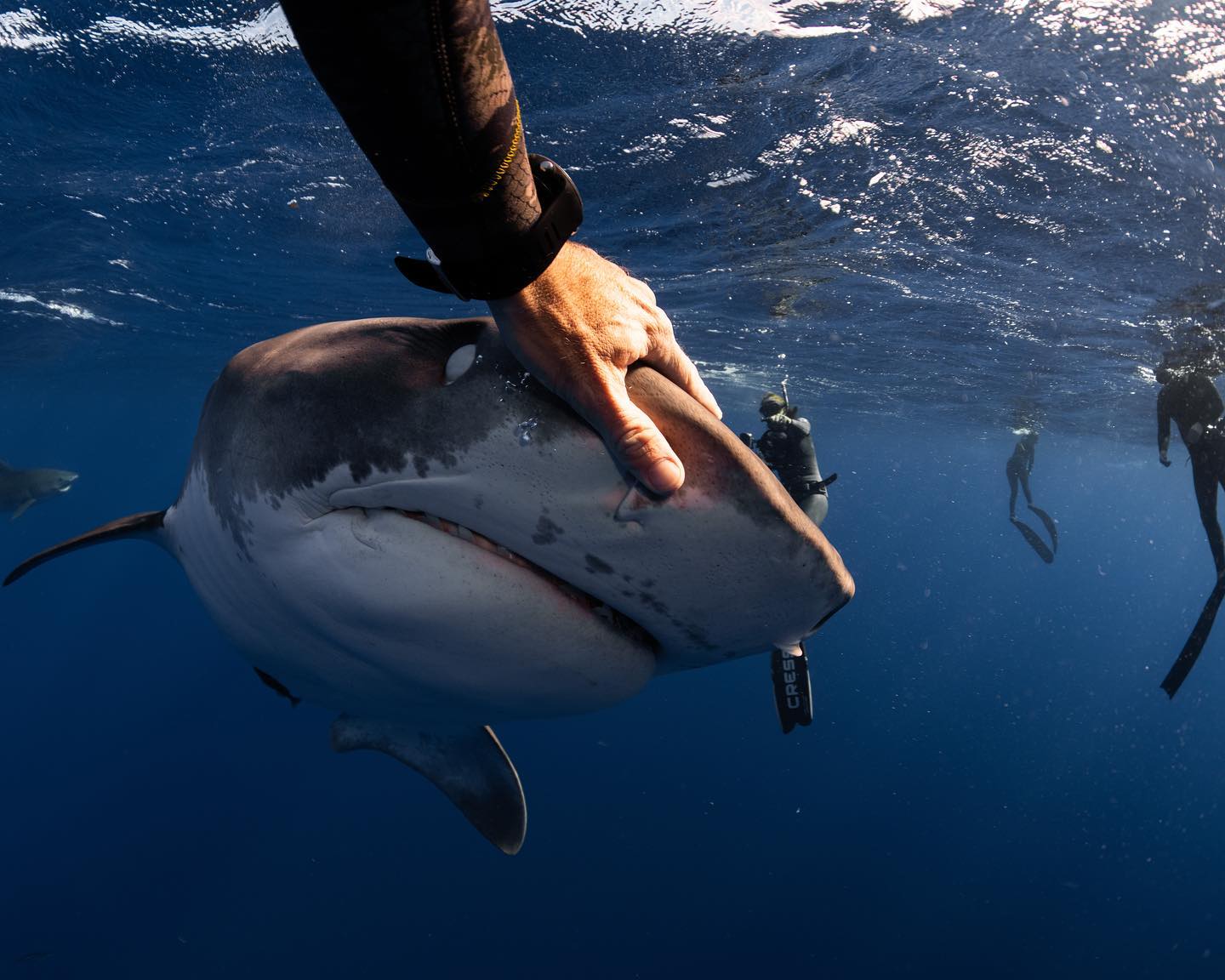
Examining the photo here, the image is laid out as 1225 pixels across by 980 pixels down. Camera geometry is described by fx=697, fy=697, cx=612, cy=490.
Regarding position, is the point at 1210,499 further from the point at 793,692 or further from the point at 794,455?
the point at 793,692

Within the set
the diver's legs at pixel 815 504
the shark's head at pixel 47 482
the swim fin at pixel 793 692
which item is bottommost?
the shark's head at pixel 47 482

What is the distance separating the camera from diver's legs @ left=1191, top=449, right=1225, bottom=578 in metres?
9.20

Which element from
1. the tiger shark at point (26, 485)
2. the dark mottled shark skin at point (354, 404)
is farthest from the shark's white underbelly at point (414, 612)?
the tiger shark at point (26, 485)

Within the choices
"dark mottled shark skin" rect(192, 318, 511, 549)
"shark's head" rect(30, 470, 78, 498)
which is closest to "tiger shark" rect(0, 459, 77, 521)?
"shark's head" rect(30, 470, 78, 498)

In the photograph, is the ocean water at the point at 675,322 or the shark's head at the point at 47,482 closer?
the ocean water at the point at 675,322

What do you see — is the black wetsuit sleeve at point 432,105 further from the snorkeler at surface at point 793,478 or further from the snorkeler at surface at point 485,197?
the snorkeler at surface at point 793,478

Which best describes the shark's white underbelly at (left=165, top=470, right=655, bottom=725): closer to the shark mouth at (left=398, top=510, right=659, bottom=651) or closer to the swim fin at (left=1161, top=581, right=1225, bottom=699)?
the shark mouth at (left=398, top=510, right=659, bottom=651)

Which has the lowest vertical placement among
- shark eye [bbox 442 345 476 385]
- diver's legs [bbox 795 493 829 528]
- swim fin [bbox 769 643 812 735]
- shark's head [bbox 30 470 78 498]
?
shark's head [bbox 30 470 78 498]

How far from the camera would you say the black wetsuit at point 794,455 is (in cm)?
812

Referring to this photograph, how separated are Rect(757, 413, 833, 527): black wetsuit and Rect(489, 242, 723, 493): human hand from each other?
6864 mm

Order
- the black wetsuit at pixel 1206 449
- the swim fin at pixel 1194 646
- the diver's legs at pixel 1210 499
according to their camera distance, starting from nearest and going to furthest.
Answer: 1. the swim fin at pixel 1194 646
2. the diver's legs at pixel 1210 499
3. the black wetsuit at pixel 1206 449

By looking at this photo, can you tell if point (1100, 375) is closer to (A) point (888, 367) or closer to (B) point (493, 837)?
(A) point (888, 367)

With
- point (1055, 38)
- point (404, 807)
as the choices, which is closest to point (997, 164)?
point (1055, 38)

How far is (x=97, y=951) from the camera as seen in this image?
17.0 meters
